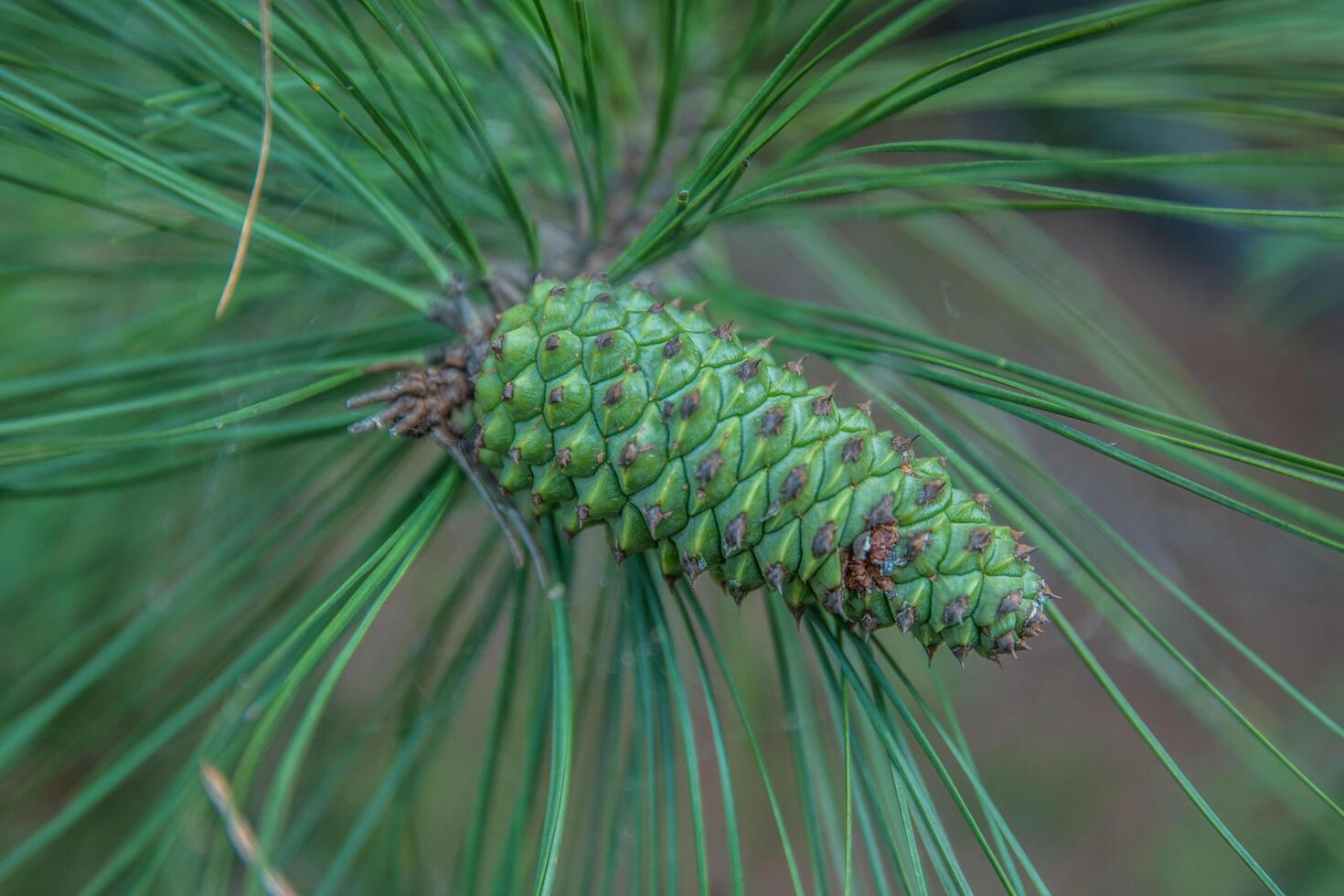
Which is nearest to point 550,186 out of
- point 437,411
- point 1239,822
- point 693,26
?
point 693,26

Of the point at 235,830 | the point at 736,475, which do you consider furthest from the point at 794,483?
the point at 235,830

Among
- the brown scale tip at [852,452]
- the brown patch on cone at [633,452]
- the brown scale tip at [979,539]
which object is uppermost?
the brown patch on cone at [633,452]

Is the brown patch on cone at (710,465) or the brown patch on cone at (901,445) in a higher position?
the brown patch on cone at (901,445)

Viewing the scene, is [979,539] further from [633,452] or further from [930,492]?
[633,452]

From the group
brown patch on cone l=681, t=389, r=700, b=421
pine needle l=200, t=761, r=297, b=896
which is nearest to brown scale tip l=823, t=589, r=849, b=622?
brown patch on cone l=681, t=389, r=700, b=421

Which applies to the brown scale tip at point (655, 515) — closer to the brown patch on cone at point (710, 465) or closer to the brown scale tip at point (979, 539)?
the brown patch on cone at point (710, 465)

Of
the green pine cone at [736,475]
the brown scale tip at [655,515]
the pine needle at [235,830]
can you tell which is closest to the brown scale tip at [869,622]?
the green pine cone at [736,475]

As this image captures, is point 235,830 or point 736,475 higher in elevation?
point 736,475
